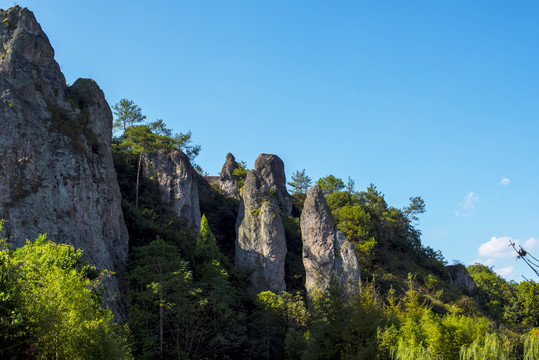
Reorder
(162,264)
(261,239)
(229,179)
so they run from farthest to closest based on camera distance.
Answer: (229,179) → (261,239) → (162,264)

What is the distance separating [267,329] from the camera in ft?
108

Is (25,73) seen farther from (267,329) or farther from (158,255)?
(267,329)

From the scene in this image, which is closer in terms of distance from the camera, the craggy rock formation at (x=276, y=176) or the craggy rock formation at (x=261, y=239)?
the craggy rock formation at (x=261, y=239)

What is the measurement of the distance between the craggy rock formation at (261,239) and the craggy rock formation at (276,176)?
9515mm

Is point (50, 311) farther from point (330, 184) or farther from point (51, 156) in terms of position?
point (330, 184)

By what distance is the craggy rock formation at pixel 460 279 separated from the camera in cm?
5731

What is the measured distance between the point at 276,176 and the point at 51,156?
33.1 metres

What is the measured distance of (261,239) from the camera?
43125 mm

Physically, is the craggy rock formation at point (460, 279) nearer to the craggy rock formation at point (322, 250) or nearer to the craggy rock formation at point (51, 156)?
the craggy rock formation at point (322, 250)

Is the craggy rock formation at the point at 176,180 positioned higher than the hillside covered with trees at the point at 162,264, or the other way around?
the craggy rock formation at the point at 176,180

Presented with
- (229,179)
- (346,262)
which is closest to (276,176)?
(229,179)

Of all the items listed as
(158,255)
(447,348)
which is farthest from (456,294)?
(158,255)

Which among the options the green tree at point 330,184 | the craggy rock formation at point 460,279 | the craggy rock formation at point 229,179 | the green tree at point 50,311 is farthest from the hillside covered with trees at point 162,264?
the green tree at point 330,184

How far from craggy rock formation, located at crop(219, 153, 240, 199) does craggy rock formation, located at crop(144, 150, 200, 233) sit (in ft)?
34.9
